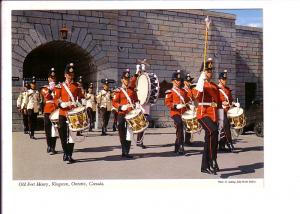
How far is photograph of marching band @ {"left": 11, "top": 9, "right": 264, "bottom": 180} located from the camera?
4957 millimetres

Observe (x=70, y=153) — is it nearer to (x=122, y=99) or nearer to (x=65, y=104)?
(x=65, y=104)

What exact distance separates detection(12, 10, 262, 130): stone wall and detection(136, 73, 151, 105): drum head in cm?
131

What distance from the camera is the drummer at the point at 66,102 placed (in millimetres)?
5168

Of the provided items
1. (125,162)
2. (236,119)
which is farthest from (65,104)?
(236,119)

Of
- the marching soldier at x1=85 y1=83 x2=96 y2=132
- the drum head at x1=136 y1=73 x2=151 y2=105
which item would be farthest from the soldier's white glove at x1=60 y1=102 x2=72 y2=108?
the marching soldier at x1=85 y1=83 x2=96 y2=132

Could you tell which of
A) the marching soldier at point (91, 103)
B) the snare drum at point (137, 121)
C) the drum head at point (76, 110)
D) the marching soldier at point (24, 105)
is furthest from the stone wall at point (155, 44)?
the drum head at point (76, 110)

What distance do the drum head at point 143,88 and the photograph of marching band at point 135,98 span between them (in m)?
0.02

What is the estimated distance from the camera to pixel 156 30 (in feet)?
26.6

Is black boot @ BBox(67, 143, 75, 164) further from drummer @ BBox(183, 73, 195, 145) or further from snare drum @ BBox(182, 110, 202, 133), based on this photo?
drummer @ BBox(183, 73, 195, 145)

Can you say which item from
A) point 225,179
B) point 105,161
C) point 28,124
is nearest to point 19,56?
point 28,124

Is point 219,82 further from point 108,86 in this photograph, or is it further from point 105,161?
point 108,86

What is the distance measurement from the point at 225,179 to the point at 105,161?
143 centimetres

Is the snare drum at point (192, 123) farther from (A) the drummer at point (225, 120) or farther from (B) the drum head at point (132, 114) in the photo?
(B) the drum head at point (132, 114)

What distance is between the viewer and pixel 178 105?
5.80 meters
